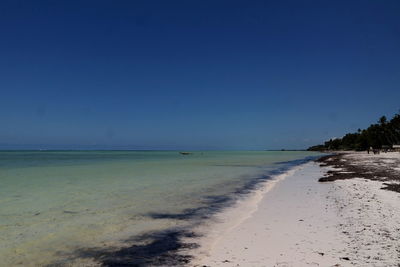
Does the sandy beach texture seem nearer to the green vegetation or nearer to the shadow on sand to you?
the shadow on sand

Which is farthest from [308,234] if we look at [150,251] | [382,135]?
[382,135]

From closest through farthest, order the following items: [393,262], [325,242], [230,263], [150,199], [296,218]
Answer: [393,262]
[230,263]
[325,242]
[296,218]
[150,199]

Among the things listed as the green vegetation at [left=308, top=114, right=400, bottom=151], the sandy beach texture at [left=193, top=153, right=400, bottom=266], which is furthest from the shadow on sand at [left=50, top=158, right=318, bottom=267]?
the green vegetation at [left=308, top=114, right=400, bottom=151]

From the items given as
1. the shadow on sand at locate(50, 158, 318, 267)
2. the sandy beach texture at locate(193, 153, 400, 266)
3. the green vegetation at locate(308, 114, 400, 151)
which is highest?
the green vegetation at locate(308, 114, 400, 151)

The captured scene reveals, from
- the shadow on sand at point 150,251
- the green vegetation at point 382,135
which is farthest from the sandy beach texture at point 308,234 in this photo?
the green vegetation at point 382,135

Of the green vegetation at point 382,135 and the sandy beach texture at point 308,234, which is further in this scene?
the green vegetation at point 382,135

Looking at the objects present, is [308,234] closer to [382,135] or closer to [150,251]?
[150,251]

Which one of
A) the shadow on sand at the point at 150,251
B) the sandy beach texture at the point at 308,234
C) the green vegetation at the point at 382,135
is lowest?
the shadow on sand at the point at 150,251

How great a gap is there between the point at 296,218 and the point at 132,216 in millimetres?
6280

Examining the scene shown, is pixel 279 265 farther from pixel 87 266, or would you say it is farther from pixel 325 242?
pixel 87 266

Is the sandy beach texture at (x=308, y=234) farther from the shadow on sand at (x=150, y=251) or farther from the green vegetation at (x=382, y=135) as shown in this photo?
the green vegetation at (x=382, y=135)

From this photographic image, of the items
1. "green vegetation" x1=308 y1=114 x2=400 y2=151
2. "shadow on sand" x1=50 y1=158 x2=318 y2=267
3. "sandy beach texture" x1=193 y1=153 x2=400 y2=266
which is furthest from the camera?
"green vegetation" x1=308 y1=114 x2=400 y2=151

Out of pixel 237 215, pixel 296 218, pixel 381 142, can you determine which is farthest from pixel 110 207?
pixel 381 142

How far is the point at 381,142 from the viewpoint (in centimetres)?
12900
